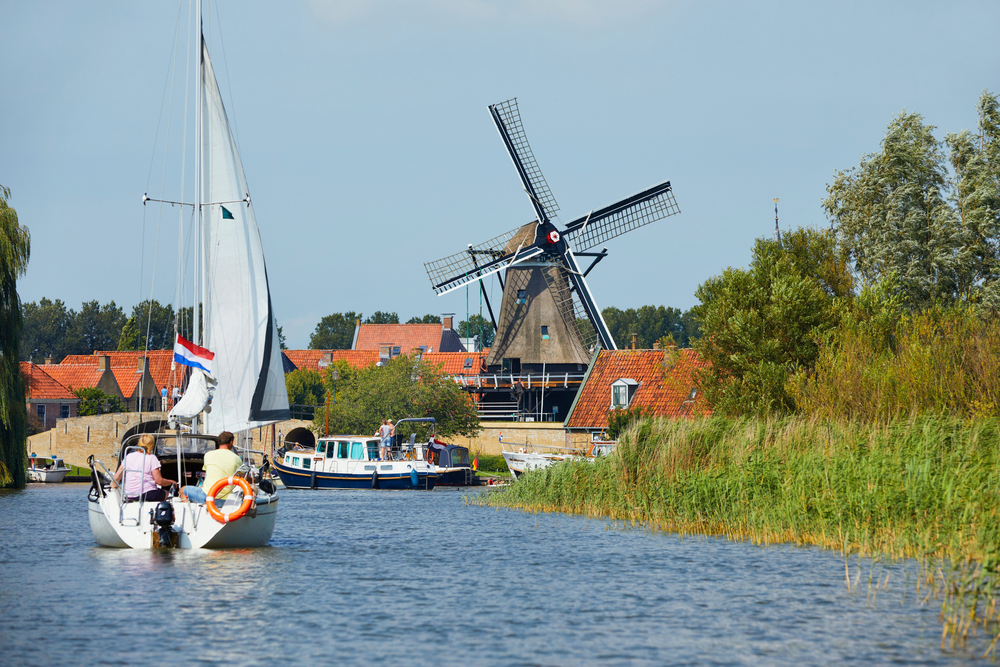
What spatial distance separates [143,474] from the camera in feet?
65.5

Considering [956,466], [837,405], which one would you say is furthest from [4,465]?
[956,466]

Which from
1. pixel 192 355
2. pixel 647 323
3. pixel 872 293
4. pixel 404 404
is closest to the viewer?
pixel 192 355

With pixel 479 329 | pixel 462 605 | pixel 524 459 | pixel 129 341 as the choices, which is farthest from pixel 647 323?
pixel 462 605

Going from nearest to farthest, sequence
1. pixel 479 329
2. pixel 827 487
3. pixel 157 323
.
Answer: pixel 827 487 < pixel 157 323 < pixel 479 329

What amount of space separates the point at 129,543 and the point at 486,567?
6434 millimetres

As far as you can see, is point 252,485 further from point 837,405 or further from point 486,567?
point 837,405

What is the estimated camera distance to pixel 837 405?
2884 centimetres

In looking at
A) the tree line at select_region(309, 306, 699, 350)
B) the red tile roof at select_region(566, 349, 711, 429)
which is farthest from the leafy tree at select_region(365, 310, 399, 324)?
the red tile roof at select_region(566, 349, 711, 429)

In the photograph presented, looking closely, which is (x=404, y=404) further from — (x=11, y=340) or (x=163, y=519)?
(x=163, y=519)

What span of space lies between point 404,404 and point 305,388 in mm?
25547

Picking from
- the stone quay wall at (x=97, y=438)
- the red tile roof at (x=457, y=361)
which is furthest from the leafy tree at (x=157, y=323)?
the stone quay wall at (x=97, y=438)

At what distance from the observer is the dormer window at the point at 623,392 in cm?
5359

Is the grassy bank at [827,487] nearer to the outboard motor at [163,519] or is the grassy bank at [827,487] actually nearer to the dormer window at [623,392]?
the outboard motor at [163,519]

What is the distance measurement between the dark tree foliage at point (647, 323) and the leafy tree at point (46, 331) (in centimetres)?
6980
